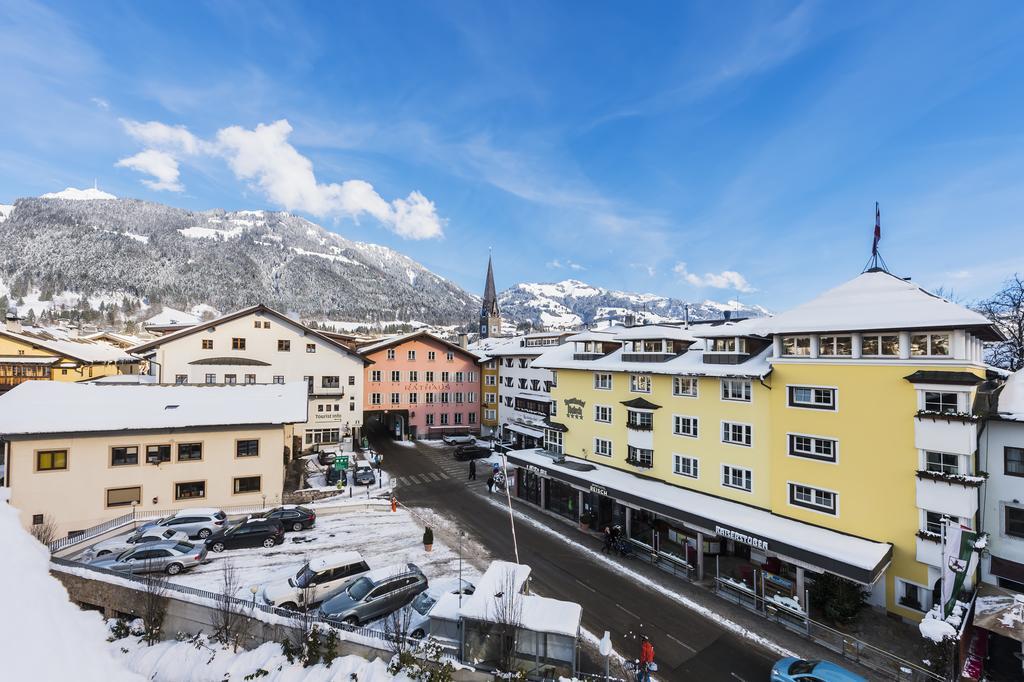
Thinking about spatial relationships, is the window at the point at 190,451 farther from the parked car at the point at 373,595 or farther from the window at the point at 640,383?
the window at the point at 640,383

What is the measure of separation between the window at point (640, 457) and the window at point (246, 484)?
1062 inches

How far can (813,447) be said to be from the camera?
75.4 feet

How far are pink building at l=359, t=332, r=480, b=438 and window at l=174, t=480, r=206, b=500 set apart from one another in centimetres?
2809

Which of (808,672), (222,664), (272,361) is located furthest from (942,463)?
(272,361)

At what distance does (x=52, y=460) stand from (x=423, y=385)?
38324 millimetres

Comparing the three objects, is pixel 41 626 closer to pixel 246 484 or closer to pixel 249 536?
pixel 249 536

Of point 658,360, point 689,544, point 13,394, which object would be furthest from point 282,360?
point 689,544

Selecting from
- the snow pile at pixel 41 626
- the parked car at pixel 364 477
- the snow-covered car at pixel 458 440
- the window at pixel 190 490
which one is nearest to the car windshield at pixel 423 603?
the snow pile at pixel 41 626

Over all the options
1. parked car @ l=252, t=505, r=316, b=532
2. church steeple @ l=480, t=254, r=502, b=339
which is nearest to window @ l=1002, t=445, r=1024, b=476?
parked car @ l=252, t=505, r=316, b=532

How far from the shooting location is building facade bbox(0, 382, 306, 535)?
27.5m

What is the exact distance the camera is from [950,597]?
17.4 meters

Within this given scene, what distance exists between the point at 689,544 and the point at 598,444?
1063 cm

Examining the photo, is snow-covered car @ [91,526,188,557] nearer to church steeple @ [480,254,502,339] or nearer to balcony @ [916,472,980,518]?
balcony @ [916,472,980,518]

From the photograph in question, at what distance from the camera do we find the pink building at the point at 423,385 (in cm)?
6050
